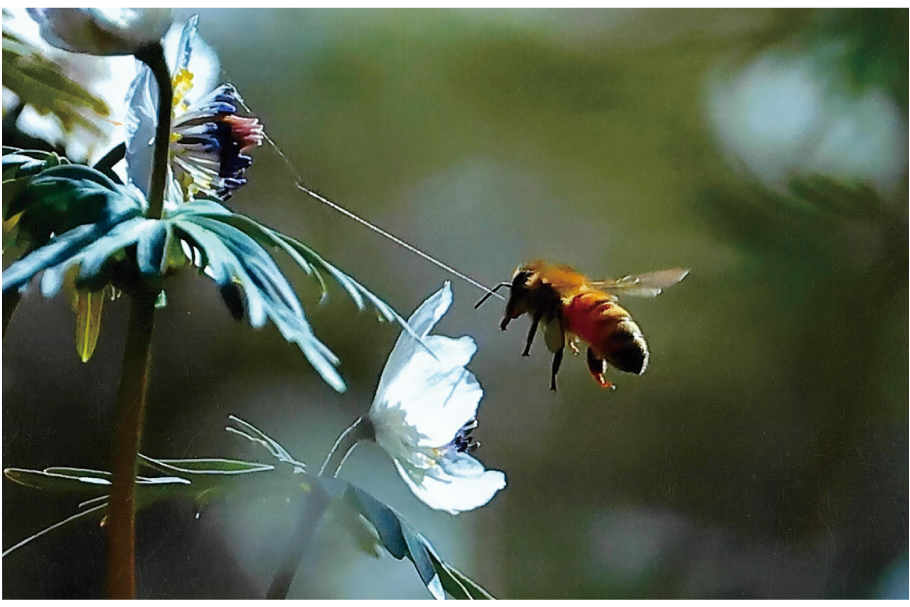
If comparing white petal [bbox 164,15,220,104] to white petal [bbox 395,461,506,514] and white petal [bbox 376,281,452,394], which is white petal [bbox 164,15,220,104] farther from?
white petal [bbox 395,461,506,514]

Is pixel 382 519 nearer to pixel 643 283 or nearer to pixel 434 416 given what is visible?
pixel 434 416

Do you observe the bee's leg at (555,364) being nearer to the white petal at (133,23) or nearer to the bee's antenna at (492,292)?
the bee's antenna at (492,292)

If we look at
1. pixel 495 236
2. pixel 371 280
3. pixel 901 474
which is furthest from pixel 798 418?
pixel 371 280

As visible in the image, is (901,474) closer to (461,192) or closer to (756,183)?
(756,183)

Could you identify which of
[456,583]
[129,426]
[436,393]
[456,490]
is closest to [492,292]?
[436,393]

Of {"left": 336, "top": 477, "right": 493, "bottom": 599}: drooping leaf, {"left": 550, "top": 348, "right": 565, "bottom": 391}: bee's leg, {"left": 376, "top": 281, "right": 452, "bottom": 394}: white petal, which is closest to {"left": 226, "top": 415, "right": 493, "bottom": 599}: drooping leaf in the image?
{"left": 336, "top": 477, "right": 493, "bottom": 599}: drooping leaf

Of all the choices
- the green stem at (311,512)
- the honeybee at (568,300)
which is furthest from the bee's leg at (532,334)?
the green stem at (311,512)
